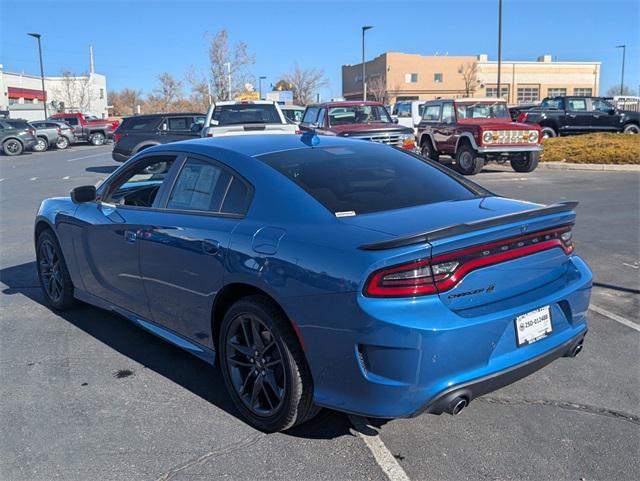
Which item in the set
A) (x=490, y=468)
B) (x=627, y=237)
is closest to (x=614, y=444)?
(x=490, y=468)

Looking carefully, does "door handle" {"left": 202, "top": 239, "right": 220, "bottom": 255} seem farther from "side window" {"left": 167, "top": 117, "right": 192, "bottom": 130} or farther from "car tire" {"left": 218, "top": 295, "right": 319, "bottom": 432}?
"side window" {"left": 167, "top": 117, "right": 192, "bottom": 130}

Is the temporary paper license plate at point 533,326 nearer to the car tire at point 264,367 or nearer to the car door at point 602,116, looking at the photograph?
the car tire at point 264,367

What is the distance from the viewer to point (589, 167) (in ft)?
57.8

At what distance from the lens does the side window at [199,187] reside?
395 cm

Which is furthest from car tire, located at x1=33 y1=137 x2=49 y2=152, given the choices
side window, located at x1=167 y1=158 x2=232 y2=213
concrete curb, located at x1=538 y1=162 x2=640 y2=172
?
side window, located at x1=167 y1=158 x2=232 y2=213

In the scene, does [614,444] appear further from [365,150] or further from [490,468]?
[365,150]

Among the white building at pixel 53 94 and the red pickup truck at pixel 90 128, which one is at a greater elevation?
the white building at pixel 53 94

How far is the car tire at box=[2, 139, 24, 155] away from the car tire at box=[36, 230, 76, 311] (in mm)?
26568

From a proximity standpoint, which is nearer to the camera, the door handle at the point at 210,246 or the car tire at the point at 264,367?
the car tire at the point at 264,367

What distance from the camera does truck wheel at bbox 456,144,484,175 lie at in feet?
52.2

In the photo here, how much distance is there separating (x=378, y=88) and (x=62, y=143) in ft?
148

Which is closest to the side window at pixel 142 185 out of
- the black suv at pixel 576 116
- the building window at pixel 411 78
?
the black suv at pixel 576 116

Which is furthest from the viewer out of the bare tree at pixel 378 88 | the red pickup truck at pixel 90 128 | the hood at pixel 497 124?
the bare tree at pixel 378 88

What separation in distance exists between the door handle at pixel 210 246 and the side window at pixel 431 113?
1490 cm
